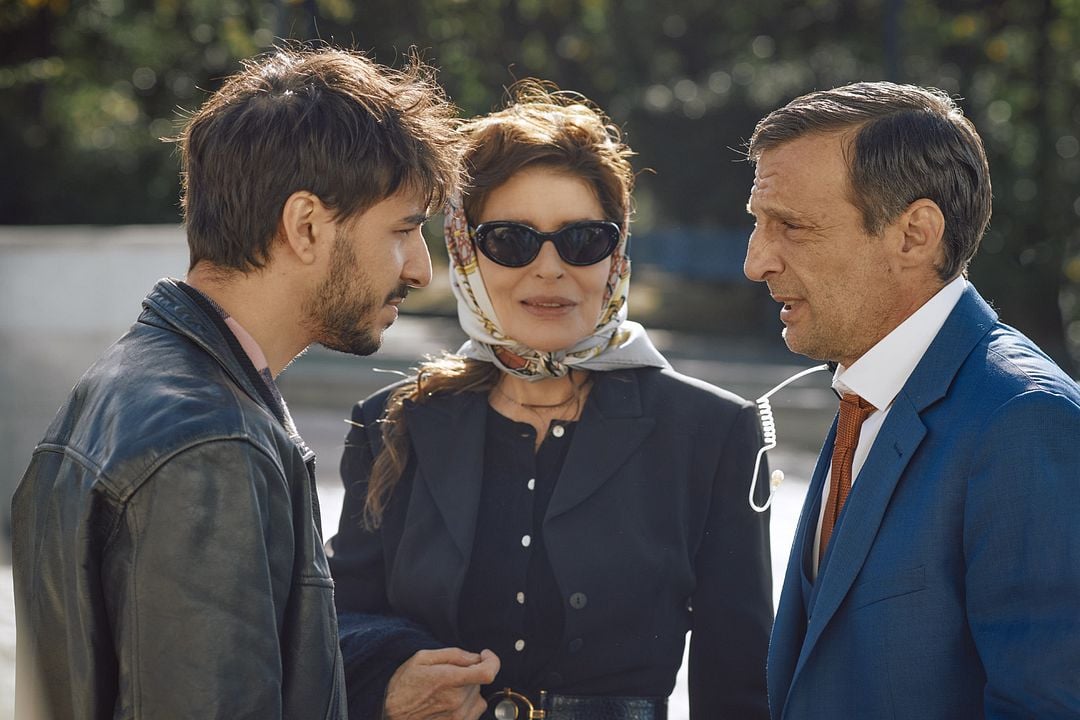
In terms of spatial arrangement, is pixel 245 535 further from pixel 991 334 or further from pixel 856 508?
pixel 991 334

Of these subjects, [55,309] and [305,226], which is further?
[55,309]

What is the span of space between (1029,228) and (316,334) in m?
15.2

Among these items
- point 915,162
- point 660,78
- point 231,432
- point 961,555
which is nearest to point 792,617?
point 961,555

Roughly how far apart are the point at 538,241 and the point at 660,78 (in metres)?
16.5

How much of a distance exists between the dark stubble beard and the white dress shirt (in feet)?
2.95

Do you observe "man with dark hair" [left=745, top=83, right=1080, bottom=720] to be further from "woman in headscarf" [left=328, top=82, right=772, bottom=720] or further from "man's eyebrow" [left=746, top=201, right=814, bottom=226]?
"woman in headscarf" [left=328, top=82, right=772, bottom=720]

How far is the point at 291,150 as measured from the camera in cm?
210

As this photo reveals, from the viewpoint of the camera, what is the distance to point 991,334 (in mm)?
2193

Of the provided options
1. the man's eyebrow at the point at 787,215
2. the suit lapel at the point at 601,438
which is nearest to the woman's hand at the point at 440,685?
the suit lapel at the point at 601,438

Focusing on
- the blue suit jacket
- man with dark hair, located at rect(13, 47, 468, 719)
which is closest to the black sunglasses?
man with dark hair, located at rect(13, 47, 468, 719)

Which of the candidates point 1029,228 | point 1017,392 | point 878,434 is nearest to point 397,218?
point 878,434

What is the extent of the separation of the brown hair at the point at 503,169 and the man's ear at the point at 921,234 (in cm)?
101

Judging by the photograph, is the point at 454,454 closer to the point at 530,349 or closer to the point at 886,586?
the point at 530,349

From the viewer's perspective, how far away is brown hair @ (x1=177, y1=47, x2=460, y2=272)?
209cm
